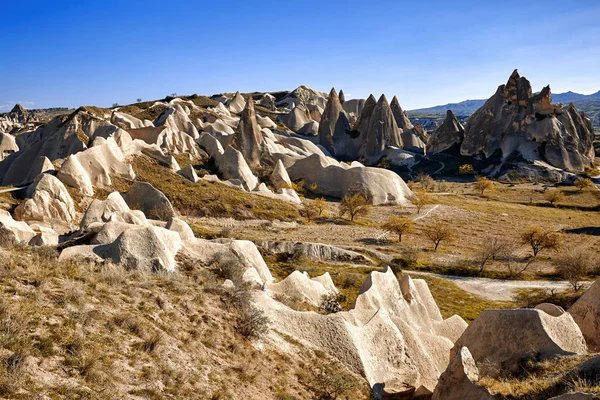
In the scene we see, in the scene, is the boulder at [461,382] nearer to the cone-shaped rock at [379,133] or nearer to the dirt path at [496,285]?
the dirt path at [496,285]

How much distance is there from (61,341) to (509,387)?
30.6 feet

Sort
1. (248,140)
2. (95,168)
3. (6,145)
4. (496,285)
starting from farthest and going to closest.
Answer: (6,145) < (248,140) < (95,168) < (496,285)

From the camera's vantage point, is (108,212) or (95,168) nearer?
(108,212)

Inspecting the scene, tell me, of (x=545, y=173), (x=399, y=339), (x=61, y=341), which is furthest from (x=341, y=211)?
(x=545, y=173)

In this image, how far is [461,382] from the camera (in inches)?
400

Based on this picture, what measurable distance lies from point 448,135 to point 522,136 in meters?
15.2

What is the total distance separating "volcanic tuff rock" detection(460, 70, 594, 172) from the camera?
79812 mm

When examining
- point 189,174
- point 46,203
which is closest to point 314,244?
point 46,203

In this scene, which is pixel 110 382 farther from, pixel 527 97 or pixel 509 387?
pixel 527 97

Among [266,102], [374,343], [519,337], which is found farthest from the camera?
[266,102]

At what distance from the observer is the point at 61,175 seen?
3400 cm

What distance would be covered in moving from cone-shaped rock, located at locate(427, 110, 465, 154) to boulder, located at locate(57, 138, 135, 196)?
235 ft

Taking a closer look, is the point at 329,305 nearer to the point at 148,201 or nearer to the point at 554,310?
the point at 554,310

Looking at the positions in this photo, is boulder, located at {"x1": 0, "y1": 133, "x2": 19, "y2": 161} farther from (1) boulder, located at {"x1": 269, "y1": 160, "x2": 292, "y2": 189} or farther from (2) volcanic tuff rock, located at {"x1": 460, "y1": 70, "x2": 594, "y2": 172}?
(2) volcanic tuff rock, located at {"x1": 460, "y1": 70, "x2": 594, "y2": 172}
